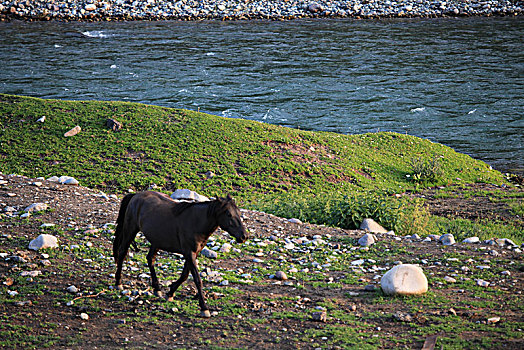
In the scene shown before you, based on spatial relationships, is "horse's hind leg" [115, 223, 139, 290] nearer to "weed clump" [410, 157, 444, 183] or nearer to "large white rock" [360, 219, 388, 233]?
"large white rock" [360, 219, 388, 233]

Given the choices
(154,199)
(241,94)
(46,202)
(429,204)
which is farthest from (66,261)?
(241,94)

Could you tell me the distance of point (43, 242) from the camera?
28.9 ft

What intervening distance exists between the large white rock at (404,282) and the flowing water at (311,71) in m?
13.4

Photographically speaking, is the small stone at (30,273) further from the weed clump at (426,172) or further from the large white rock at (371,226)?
the weed clump at (426,172)

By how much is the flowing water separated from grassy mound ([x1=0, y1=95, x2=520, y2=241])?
18.6ft

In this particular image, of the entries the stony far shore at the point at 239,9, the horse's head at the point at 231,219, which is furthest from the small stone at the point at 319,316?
the stony far shore at the point at 239,9

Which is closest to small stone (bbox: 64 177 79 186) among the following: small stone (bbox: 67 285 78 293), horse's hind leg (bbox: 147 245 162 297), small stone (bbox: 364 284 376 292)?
small stone (bbox: 67 285 78 293)

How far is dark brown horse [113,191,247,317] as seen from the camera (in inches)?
267

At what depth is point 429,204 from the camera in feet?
47.8

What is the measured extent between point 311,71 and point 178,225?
28163 millimetres

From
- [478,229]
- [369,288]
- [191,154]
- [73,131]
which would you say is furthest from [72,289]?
[73,131]

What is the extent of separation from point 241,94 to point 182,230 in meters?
23.0

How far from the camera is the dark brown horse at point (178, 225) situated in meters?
6.78

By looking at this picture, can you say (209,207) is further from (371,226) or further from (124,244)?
(371,226)
